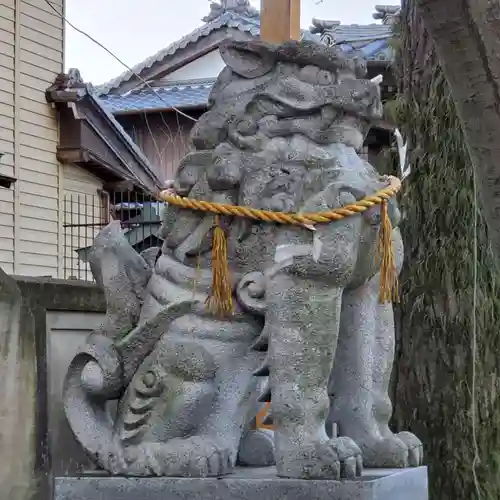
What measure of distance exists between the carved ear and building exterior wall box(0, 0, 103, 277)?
6215mm

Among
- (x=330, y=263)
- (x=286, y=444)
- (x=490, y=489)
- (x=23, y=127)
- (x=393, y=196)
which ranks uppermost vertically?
(x=23, y=127)

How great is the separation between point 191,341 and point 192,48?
1267cm

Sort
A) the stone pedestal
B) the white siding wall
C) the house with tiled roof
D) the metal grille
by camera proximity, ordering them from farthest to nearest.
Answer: the house with tiled roof → the white siding wall → the metal grille → the stone pedestal

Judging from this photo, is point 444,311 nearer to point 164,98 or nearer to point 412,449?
point 412,449

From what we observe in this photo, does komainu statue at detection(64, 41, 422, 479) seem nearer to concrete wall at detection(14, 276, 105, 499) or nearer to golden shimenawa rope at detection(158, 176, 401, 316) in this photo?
golden shimenawa rope at detection(158, 176, 401, 316)

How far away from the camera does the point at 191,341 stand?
6.88 feet

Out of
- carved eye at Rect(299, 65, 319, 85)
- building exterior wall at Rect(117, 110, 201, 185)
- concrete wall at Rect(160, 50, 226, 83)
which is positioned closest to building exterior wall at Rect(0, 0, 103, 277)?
building exterior wall at Rect(117, 110, 201, 185)

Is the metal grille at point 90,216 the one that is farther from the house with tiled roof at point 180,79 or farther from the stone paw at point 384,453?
the stone paw at point 384,453

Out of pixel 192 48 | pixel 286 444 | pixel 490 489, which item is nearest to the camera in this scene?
pixel 286 444

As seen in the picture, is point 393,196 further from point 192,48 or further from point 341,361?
point 192,48

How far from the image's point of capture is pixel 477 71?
5.99 ft

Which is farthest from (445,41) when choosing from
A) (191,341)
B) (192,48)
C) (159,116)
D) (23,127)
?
(192,48)

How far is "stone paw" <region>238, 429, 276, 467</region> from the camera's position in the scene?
7.23 feet

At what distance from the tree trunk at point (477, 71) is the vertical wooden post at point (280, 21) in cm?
101
